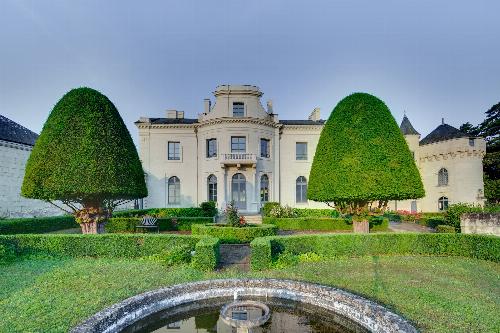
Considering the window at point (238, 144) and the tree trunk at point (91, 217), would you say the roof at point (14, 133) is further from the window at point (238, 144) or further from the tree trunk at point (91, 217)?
the window at point (238, 144)

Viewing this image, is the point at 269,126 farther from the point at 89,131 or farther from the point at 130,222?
the point at 89,131

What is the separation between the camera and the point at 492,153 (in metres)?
33.8

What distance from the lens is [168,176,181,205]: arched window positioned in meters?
29.3

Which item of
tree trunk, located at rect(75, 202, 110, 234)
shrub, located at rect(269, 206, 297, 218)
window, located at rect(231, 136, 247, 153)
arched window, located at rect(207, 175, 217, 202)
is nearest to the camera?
tree trunk, located at rect(75, 202, 110, 234)

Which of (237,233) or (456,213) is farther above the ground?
(456,213)

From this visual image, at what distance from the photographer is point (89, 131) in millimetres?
13328

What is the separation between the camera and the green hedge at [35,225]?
15.2 m

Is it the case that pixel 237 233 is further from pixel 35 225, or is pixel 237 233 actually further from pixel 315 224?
pixel 35 225

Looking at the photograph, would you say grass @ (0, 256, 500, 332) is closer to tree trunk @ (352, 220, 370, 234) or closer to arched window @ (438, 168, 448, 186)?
tree trunk @ (352, 220, 370, 234)

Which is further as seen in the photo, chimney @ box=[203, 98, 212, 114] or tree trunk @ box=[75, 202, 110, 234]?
chimney @ box=[203, 98, 212, 114]

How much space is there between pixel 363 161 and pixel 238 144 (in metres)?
15.4

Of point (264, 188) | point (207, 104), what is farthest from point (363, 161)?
point (207, 104)

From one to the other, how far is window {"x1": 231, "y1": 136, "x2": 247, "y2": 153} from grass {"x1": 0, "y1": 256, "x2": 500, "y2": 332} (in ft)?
56.3

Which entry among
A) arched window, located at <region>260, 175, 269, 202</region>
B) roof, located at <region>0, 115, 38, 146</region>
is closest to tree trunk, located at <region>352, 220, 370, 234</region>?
arched window, located at <region>260, 175, 269, 202</region>
